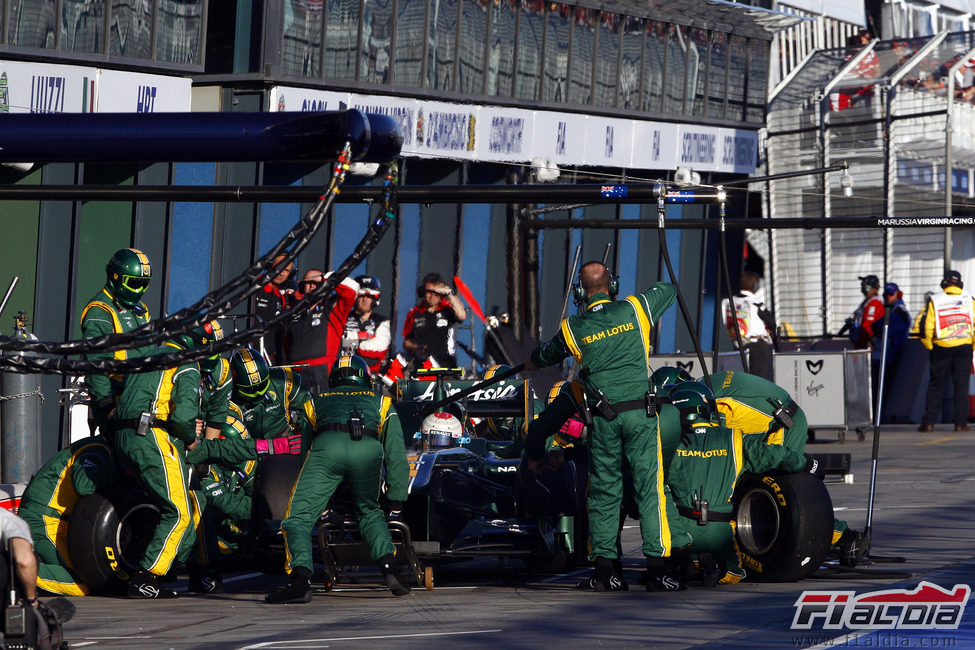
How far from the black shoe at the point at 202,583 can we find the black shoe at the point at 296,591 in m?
0.90

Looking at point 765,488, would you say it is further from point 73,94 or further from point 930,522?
point 73,94

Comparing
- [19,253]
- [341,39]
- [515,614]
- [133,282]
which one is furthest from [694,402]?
[341,39]

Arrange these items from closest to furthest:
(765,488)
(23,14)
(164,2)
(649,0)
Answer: (765,488)
(23,14)
(164,2)
(649,0)

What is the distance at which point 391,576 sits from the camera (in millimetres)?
9969

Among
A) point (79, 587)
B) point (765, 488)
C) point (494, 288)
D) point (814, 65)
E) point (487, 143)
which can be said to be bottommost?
point (79, 587)

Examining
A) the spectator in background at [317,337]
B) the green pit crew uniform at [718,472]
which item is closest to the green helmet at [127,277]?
the green pit crew uniform at [718,472]

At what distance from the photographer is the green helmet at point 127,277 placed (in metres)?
10.3

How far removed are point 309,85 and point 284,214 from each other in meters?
2.02

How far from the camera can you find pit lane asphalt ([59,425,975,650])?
7.95 metres

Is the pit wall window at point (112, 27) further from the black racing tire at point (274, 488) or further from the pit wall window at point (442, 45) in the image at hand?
the black racing tire at point (274, 488)

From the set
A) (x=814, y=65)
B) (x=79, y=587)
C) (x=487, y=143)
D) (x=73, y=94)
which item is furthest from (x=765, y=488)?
(x=814, y=65)

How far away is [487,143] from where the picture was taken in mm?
28203

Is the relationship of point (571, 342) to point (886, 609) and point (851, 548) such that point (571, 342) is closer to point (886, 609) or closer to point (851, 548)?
point (851, 548)

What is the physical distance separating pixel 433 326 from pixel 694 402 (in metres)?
7.45
